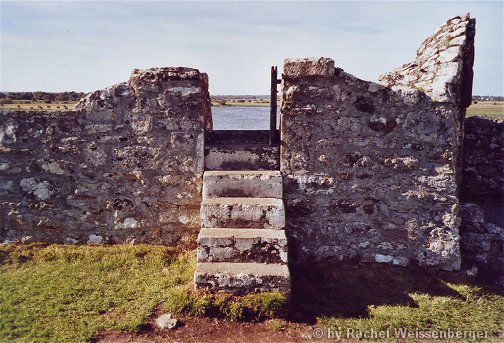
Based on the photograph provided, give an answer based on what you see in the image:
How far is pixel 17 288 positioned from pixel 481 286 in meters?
5.37

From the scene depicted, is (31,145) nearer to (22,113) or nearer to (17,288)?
(22,113)

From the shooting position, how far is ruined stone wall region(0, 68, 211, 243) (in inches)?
205

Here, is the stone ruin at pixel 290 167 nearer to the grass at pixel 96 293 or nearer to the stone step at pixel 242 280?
the grass at pixel 96 293

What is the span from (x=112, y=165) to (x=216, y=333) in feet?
8.76

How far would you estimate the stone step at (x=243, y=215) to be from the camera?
4.54 meters

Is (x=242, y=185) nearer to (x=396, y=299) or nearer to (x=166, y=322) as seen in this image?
(x=166, y=322)

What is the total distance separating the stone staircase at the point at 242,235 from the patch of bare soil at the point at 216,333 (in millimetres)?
336

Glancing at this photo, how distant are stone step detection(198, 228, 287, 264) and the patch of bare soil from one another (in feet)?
2.09

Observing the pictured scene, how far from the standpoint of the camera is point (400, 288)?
4742 mm

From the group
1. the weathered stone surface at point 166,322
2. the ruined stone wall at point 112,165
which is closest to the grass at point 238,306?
the weathered stone surface at point 166,322

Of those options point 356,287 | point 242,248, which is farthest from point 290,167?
point 356,287

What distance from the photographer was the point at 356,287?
4.74m

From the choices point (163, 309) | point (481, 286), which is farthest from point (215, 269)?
point (481, 286)

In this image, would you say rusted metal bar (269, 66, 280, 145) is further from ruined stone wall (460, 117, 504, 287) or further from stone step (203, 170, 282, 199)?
ruined stone wall (460, 117, 504, 287)
